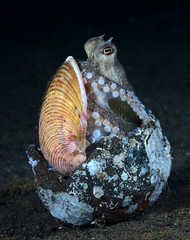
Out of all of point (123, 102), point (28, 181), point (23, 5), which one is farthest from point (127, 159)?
point (23, 5)

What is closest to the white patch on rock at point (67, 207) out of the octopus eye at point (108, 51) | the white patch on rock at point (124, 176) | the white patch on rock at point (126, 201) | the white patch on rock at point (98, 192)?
the white patch on rock at point (98, 192)

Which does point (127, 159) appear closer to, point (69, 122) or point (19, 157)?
point (69, 122)

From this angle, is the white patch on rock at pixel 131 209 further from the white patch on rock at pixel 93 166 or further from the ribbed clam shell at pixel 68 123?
the ribbed clam shell at pixel 68 123

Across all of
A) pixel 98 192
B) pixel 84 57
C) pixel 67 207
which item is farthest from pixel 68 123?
pixel 84 57

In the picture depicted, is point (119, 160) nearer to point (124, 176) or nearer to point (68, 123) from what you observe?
point (124, 176)

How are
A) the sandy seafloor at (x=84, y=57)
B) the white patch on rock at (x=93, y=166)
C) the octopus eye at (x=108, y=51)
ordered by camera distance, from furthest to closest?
the sandy seafloor at (x=84, y=57)
the octopus eye at (x=108, y=51)
the white patch on rock at (x=93, y=166)

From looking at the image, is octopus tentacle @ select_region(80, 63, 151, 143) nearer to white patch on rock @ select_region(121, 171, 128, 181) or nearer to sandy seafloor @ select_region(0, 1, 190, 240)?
white patch on rock @ select_region(121, 171, 128, 181)
